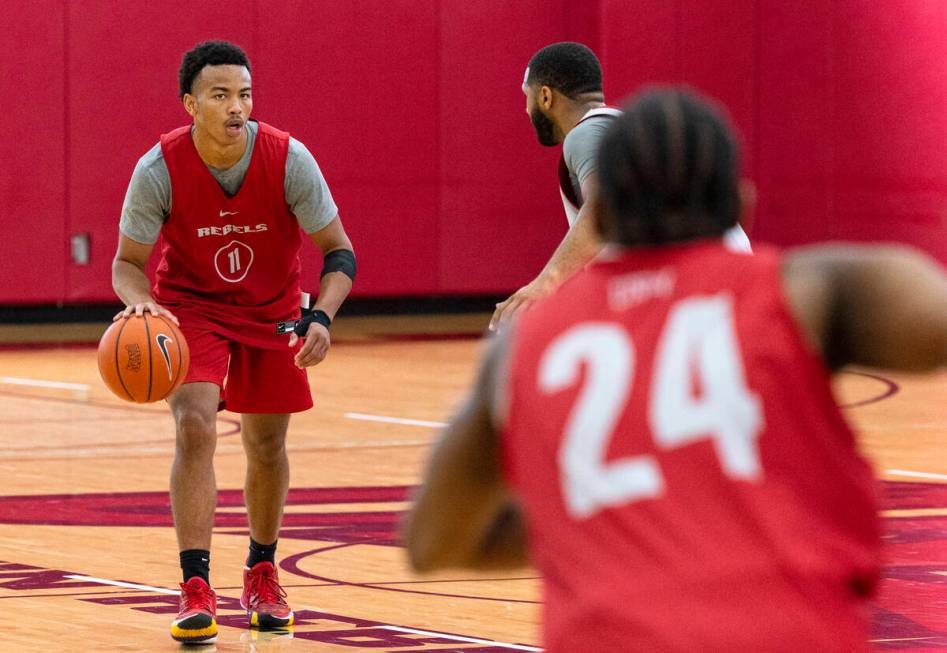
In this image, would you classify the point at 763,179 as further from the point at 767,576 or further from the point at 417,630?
the point at 767,576

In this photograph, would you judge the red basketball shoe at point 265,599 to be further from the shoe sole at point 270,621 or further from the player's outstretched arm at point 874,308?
the player's outstretched arm at point 874,308

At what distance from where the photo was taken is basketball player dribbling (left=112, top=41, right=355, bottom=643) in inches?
218

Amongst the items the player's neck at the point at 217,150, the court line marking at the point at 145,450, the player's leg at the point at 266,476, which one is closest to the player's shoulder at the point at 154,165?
the player's neck at the point at 217,150

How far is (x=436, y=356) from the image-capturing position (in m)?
14.5

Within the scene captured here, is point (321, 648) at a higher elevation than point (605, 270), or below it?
below

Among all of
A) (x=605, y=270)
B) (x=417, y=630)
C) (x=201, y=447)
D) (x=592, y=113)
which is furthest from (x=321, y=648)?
(x=605, y=270)

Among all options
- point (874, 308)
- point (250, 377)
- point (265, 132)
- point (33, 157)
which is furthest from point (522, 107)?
point (874, 308)

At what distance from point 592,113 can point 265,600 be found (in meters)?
1.71

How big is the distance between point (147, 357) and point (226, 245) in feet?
1.68

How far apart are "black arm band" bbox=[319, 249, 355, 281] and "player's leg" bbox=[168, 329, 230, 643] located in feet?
1.58

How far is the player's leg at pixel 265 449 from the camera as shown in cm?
550

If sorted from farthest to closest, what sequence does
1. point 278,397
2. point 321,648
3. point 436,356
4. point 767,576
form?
point 436,356
point 278,397
point 321,648
point 767,576

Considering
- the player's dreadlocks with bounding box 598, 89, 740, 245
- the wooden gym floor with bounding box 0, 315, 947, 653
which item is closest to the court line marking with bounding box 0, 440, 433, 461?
the wooden gym floor with bounding box 0, 315, 947, 653

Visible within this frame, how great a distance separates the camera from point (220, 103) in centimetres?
554
